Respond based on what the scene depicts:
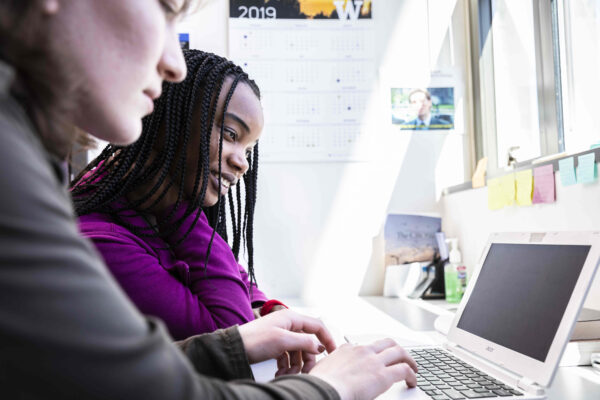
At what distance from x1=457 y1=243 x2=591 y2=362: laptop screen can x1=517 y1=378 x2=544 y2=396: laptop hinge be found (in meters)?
0.03

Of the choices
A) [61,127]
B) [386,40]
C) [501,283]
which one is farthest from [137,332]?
[386,40]

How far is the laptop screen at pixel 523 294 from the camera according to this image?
66cm

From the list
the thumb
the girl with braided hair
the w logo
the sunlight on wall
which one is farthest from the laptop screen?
the w logo

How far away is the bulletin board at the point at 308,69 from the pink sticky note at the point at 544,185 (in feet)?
2.28

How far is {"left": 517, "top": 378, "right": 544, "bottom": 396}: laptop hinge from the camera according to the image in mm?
602

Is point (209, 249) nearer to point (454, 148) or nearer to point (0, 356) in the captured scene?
point (0, 356)

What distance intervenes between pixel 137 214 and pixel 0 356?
62 centimetres

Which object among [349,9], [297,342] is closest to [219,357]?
[297,342]

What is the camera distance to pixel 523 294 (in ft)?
2.45

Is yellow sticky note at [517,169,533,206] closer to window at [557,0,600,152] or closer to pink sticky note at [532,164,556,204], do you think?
pink sticky note at [532,164,556,204]

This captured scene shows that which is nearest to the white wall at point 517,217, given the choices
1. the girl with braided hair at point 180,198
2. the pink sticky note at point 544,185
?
the pink sticky note at point 544,185

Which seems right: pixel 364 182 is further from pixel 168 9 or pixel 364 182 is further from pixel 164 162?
pixel 168 9

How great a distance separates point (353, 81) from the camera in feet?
6.14

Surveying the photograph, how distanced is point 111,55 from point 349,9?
1640 millimetres
